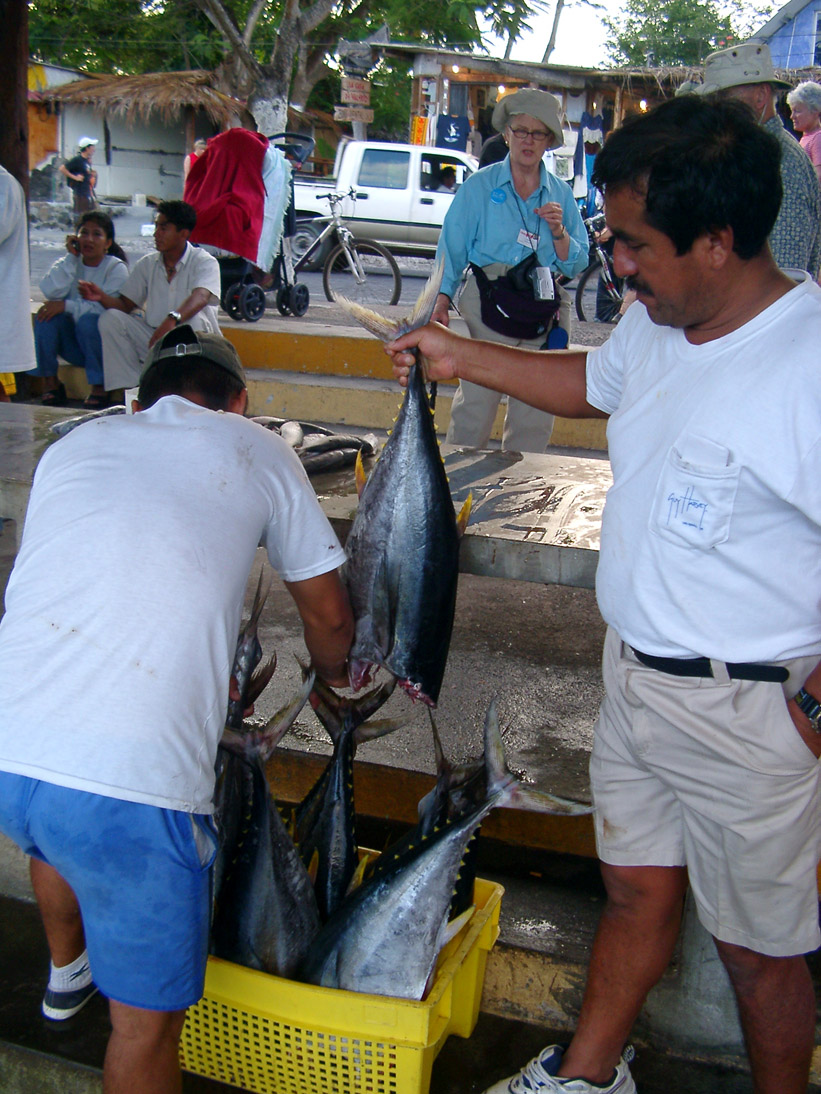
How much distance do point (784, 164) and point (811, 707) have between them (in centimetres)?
247

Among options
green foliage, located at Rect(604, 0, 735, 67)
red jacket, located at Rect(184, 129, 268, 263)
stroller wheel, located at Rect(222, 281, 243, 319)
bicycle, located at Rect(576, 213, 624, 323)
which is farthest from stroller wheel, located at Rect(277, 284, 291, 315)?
green foliage, located at Rect(604, 0, 735, 67)

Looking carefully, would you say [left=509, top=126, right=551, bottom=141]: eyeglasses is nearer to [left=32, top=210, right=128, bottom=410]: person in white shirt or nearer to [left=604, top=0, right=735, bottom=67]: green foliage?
[left=32, top=210, right=128, bottom=410]: person in white shirt

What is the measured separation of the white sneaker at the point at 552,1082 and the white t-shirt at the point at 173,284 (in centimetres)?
456

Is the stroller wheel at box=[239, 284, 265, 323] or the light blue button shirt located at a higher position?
the light blue button shirt

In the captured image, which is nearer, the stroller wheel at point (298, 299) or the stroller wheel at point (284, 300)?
the stroller wheel at point (284, 300)

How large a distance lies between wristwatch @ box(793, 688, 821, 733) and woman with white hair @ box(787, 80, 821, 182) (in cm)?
558

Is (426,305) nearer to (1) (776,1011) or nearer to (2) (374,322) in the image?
(2) (374,322)

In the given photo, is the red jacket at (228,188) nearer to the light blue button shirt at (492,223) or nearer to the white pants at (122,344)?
the white pants at (122,344)

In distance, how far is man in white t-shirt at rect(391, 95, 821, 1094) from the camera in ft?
4.51

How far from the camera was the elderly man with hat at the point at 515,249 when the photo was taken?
13.3ft

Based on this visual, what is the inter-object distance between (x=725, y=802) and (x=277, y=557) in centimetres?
91

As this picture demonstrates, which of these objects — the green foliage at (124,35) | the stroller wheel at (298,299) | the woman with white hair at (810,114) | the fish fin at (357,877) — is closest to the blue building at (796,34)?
the green foliage at (124,35)

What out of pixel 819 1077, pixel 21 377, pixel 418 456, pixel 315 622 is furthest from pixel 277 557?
pixel 21 377

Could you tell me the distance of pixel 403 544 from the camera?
2035 millimetres
